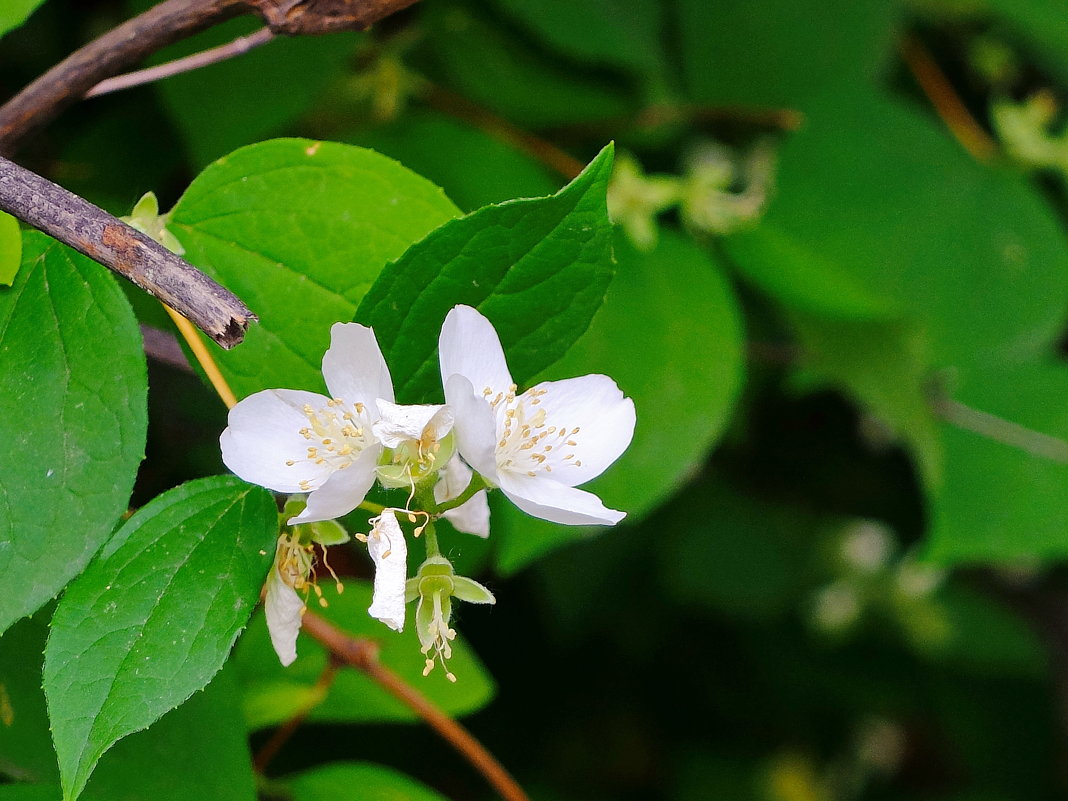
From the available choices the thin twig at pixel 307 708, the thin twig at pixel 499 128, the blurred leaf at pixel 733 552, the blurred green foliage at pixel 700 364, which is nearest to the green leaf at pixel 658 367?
the blurred green foliage at pixel 700 364

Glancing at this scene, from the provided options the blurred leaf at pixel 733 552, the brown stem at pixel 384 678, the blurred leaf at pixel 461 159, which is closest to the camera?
the brown stem at pixel 384 678

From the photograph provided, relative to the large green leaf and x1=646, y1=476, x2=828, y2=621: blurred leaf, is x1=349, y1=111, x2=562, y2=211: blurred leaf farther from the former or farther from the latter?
x1=646, y1=476, x2=828, y2=621: blurred leaf

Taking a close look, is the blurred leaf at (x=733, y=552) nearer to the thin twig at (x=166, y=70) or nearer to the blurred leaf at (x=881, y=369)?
the blurred leaf at (x=881, y=369)

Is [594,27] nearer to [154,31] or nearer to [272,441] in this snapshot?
[154,31]

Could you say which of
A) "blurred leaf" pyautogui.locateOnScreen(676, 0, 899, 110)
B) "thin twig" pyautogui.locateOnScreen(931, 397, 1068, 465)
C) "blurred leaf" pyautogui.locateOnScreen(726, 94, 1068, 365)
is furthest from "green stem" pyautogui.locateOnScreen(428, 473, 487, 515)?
"thin twig" pyautogui.locateOnScreen(931, 397, 1068, 465)

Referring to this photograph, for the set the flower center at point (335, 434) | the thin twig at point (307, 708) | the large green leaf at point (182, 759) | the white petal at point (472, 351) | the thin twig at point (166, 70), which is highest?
the thin twig at point (166, 70)

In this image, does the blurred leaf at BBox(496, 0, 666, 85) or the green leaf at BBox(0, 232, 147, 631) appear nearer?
the green leaf at BBox(0, 232, 147, 631)
